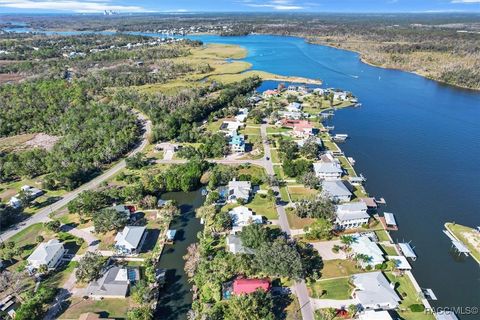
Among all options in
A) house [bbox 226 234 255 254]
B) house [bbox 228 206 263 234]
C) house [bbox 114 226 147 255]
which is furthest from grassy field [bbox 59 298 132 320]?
house [bbox 228 206 263 234]

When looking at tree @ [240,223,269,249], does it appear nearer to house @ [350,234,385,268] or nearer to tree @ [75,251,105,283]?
house @ [350,234,385,268]

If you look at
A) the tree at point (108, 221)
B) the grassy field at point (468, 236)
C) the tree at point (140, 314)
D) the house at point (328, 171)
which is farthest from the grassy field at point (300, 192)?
the tree at point (140, 314)

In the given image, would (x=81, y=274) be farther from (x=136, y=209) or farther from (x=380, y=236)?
(x=380, y=236)

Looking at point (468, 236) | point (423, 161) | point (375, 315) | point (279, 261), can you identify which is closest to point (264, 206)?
point (279, 261)

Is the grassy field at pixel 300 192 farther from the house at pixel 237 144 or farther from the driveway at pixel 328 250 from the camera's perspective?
the house at pixel 237 144

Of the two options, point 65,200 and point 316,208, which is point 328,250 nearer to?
point 316,208
